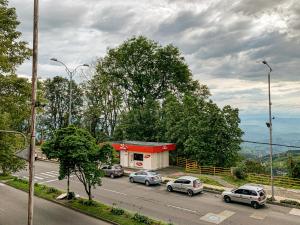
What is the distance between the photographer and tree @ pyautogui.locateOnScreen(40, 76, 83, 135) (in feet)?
233

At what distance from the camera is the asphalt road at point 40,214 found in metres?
22.3

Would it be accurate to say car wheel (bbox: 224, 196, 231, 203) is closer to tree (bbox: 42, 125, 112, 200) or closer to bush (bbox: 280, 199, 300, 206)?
bush (bbox: 280, 199, 300, 206)

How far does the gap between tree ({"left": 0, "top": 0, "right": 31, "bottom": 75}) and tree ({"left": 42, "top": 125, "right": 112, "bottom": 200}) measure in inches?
234

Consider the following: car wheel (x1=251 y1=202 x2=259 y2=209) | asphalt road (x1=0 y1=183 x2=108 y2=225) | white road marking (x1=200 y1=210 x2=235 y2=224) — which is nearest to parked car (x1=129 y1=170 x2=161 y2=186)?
asphalt road (x1=0 y1=183 x2=108 y2=225)

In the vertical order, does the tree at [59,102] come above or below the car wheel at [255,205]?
above

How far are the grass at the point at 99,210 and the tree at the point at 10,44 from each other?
11.3 metres

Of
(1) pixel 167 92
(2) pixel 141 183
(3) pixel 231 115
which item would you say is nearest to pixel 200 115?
(3) pixel 231 115

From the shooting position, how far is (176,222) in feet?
71.7

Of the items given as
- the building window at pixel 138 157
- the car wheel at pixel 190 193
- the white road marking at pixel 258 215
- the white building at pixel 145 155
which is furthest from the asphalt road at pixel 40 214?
the building window at pixel 138 157

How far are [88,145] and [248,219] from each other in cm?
1250

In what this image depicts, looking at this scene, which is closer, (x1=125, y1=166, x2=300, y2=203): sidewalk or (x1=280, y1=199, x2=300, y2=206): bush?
(x1=280, y1=199, x2=300, y2=206): bush

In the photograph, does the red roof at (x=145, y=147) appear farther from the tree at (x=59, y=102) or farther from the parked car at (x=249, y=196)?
the tree at (x=59, y=102)

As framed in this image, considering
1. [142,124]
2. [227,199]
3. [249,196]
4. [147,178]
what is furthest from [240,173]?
[142,124]

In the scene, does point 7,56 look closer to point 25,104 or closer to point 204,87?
point 25,104
